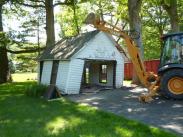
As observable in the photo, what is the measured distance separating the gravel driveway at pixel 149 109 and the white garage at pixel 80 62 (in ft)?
12.6

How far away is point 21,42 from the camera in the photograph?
32812 mm

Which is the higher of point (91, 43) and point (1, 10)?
point (1, 10)

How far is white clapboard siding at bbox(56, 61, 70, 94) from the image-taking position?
2111 centimetres

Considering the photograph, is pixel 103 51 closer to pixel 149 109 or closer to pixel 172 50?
pixel 172 50

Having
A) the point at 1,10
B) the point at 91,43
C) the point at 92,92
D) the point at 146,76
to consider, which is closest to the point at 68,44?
the point at 91,43

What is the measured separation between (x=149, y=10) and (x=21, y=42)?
20.6 meters

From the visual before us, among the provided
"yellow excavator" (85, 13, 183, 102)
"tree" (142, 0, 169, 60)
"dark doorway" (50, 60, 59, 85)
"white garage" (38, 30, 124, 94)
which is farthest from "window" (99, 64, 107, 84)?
"tree" (142, 0, 169, 60)

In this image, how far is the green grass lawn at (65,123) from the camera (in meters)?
9.95

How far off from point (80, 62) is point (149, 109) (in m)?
8.62

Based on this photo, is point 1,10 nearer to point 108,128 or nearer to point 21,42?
point 21,42

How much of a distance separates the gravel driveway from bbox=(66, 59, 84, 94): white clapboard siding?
3.45 metres

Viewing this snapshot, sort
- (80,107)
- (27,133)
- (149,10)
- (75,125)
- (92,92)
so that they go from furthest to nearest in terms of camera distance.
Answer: (149,10) → (92,92) → (80,107) → (75,125) → (27,133)

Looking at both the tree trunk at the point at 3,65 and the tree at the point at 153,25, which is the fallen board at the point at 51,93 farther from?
the tree at the point at 153,25

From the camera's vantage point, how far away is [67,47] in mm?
23094
